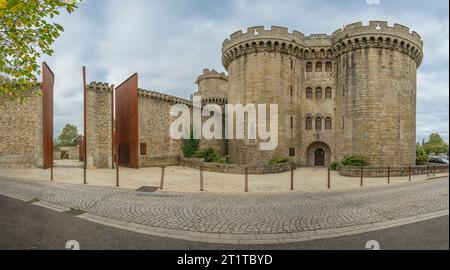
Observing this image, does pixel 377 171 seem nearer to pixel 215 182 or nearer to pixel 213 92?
pixel 215 182

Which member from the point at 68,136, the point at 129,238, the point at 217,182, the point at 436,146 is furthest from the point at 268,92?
the point at 436,146

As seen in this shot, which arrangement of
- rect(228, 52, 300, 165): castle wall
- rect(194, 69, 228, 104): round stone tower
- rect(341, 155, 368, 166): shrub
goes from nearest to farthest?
rect(341, 155, 368, 166): shrub, rect(228, 52, 300, 165): castle wall, rect(194, 69, 228, 104): round stone tower

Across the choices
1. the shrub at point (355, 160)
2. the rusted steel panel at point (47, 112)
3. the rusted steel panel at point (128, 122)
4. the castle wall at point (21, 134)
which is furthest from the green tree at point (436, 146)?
the castle wall at point (21, 134)

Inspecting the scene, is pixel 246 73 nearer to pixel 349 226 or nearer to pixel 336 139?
pixel 336 139

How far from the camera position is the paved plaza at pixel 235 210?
4.72 meters

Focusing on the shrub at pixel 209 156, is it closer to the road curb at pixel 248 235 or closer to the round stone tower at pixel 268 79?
the round stone tower at pixel 268 79

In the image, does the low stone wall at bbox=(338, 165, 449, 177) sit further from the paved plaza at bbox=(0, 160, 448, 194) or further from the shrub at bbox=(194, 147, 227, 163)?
the shrub at bbox=(194, 147, 227, 163)

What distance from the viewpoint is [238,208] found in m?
6.41

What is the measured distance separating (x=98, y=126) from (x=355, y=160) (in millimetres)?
21154

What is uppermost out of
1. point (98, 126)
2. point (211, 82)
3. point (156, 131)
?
point (211, 82)

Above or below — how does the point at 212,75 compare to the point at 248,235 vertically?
above

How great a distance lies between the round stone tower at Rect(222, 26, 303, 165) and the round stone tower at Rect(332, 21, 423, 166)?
4611 mm

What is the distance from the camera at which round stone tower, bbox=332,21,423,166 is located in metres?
19.6

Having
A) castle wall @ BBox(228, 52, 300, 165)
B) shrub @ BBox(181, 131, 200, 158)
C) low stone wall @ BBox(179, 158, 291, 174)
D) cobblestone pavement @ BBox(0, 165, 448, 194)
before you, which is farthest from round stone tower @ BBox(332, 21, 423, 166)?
shrub @ BBox(181, 131, 200, 158)
